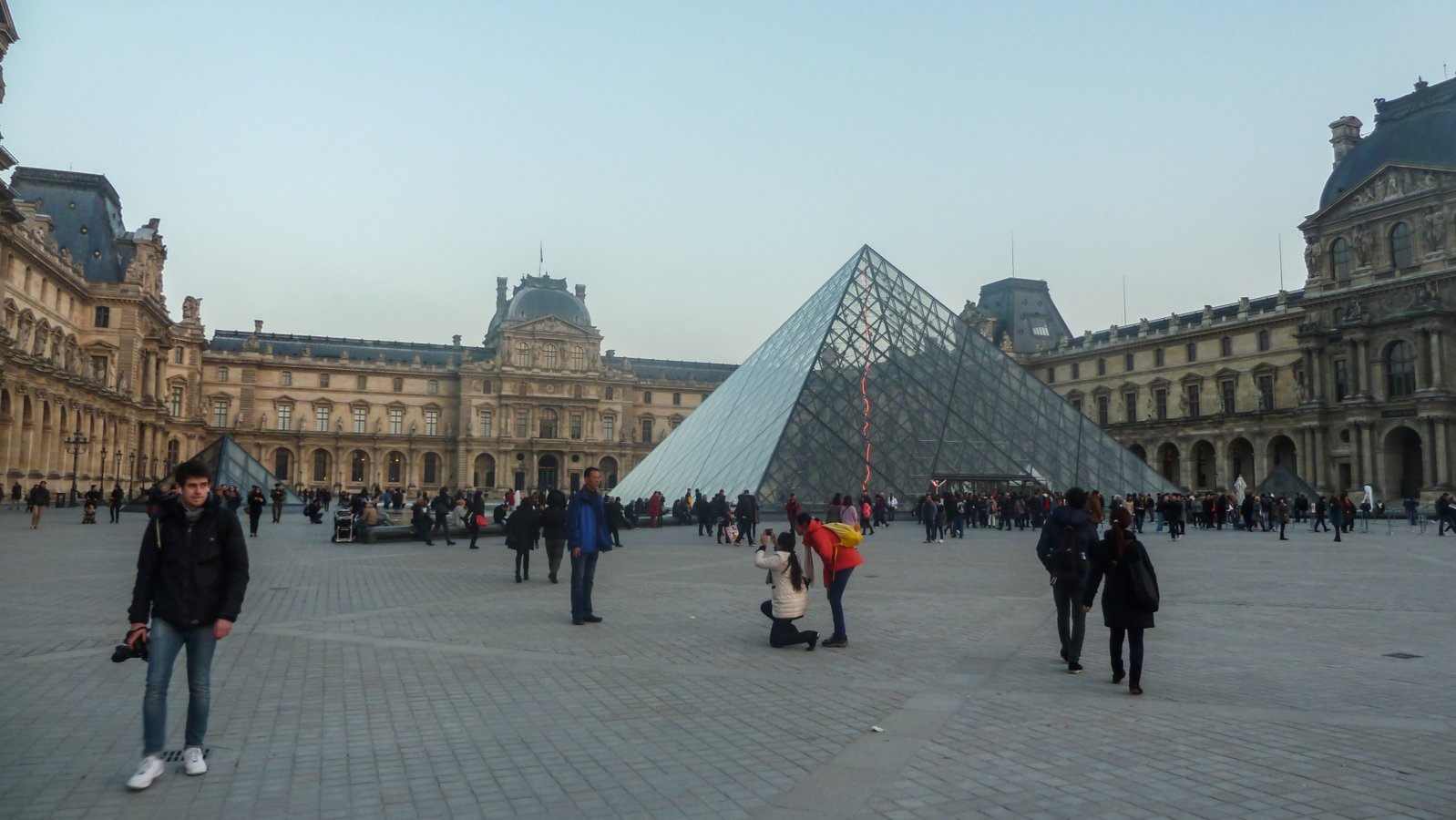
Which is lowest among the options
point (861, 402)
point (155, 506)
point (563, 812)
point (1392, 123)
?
point (563, 812)

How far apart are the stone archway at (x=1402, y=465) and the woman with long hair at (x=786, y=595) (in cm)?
4117

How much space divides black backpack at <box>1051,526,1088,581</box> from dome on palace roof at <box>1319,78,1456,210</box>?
41.3 meters

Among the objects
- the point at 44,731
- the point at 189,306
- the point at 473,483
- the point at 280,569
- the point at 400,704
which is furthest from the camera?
the point at 473,483

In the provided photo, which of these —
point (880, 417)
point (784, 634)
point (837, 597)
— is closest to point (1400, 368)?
point (880, 417)

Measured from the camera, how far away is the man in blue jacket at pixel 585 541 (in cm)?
784

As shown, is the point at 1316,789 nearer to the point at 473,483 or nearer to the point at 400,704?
the point at 400,704

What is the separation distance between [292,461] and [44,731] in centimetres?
6613

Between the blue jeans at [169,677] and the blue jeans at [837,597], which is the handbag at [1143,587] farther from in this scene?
the blue jeans at [169,677]

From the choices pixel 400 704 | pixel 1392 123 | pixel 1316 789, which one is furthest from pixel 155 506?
pixel 1392 123

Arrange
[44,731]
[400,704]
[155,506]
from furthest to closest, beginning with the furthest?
[400,704]
[44,731]
[155,506]

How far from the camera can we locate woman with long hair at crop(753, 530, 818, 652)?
6859mm

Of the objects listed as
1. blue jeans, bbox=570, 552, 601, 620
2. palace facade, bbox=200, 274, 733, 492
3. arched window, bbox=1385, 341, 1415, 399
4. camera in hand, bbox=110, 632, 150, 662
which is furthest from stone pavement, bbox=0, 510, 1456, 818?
palace facade, bbox=200, 274, 733, 492

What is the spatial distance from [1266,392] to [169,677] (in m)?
50.6

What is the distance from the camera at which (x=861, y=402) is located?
26.7 m
